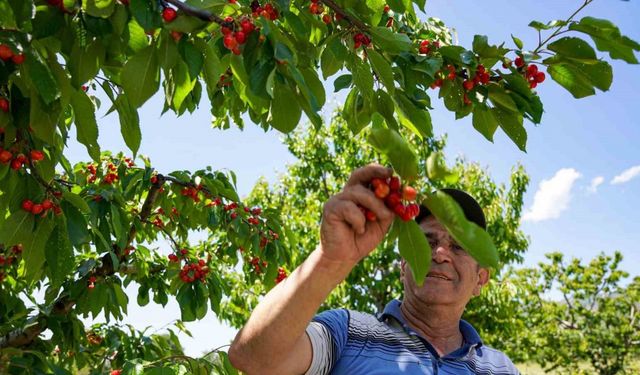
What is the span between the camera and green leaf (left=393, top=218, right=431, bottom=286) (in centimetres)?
114

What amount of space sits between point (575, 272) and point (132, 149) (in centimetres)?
1946

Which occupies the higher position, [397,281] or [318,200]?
[318,200]

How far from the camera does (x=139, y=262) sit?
147 inches

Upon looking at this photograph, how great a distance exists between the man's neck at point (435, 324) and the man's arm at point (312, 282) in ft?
2.20

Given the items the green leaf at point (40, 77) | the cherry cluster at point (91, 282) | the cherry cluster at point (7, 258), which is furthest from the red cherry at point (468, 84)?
the cherry cluster at point (7, 258)

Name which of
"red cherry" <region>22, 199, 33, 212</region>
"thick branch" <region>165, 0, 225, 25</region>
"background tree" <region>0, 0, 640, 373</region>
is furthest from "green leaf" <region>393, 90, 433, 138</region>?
"red cherry" <region>22, 199, 33, 212</region>

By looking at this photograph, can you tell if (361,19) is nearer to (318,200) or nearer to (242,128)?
(242,128)

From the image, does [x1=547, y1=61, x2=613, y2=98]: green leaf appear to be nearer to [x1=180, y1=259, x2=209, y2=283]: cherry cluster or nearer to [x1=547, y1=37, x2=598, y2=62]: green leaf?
[x1=547, y1=37, x2=598, y2=62]: green leaf

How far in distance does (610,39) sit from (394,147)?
0.99 metres

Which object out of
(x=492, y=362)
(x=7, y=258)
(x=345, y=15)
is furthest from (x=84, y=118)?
(x=7, y=258)

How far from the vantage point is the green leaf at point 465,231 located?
101 cm

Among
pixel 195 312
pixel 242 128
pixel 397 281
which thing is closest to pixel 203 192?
pixel 242 128

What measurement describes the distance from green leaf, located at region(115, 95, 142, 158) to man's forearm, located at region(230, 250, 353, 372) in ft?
Answer: 2.35

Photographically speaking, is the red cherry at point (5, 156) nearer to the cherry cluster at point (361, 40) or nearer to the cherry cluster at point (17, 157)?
the cherry cluster at point (17, 157)
